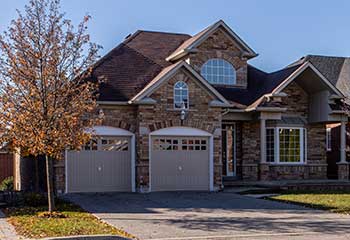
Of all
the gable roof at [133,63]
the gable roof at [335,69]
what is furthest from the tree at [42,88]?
the gable roof at [335,69]

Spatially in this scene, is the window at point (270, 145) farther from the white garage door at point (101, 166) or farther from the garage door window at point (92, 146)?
the garage door window at point (92, 146)

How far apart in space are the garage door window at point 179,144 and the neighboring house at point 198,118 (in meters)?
0.04

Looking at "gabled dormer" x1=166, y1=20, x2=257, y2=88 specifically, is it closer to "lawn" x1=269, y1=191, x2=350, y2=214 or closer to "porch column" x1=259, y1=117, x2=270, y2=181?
"porch column" x1=259, y1=117, x2=270, y2=181

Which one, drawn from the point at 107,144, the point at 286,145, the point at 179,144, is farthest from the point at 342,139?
the point at 107,144

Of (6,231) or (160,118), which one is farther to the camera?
(160,118)

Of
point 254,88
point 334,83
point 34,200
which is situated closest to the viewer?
point 34,200

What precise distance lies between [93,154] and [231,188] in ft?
20.7

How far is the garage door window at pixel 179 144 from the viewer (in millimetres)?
22208

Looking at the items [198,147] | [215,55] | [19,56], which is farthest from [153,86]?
[19,56]

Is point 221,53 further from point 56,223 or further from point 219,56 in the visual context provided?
point 56,223

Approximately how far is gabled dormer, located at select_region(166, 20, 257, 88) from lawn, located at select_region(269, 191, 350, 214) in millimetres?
7126

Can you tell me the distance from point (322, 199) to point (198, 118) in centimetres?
625

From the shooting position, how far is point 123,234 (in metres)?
11.4

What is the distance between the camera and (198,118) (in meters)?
22.5
